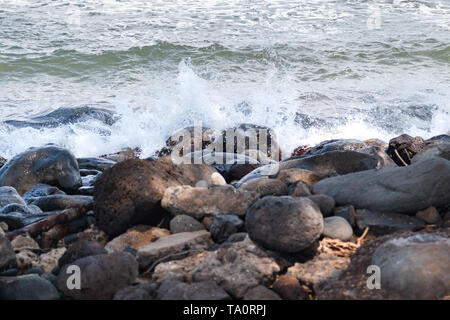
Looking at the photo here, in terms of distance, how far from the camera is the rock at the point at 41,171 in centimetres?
562

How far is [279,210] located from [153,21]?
1315 centimetres

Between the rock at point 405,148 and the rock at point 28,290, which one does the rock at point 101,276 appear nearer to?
the rock at point 28,290

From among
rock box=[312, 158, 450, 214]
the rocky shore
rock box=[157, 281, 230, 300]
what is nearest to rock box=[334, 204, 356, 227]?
the rocky shore

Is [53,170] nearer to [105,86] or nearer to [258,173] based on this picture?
[258,173]

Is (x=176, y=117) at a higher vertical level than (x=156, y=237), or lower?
lower

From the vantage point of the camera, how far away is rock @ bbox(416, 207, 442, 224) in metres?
3.01

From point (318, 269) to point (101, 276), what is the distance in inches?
43.4

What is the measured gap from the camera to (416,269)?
227cm

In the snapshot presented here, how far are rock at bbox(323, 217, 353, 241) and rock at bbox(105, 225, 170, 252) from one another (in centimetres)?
100

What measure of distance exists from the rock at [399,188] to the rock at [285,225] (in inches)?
22.9

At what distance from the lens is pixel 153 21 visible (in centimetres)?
1489

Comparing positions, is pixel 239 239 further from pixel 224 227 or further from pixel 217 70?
pixel 217 70

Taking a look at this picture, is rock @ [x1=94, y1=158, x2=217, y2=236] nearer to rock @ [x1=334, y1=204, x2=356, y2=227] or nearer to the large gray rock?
rock @ [x1=334, y1=204, x2=356, y2=227]
